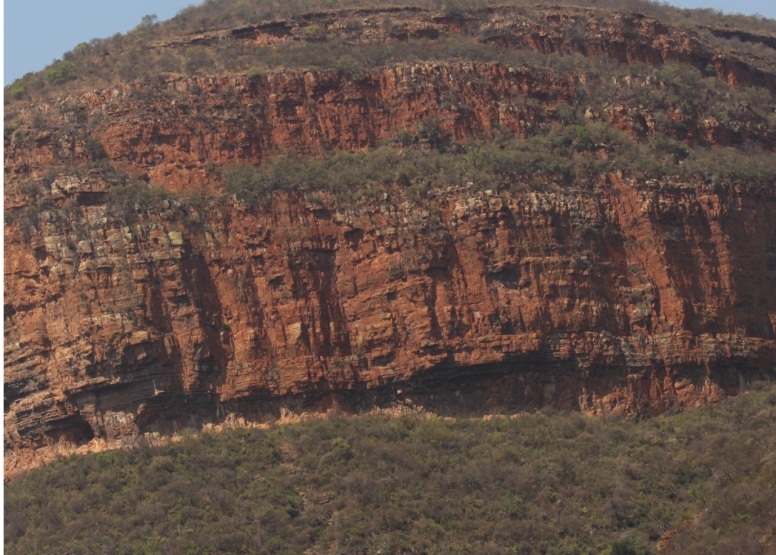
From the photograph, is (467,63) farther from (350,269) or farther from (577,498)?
(577,498)

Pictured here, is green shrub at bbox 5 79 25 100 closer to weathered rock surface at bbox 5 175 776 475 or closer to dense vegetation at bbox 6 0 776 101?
dense vegetation at bbox 6 0 776 101

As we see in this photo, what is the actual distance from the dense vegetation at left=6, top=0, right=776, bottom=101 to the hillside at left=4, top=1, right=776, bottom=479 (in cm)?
27

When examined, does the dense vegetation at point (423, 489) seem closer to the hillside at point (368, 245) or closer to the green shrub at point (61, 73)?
the hillside at point (368, 245)

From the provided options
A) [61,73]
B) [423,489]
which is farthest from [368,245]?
[61,73]

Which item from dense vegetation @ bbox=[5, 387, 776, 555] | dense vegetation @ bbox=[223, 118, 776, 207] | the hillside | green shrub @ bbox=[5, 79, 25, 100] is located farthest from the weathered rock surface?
green shrub @ bbox=[5, 79, 25, 100]

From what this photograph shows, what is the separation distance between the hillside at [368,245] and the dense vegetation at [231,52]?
0.27 m

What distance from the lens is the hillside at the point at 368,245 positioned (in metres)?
51.6

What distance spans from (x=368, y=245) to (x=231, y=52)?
12.3m

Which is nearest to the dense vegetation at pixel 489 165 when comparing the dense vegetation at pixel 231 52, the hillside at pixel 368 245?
the hillside at pixel 368 245

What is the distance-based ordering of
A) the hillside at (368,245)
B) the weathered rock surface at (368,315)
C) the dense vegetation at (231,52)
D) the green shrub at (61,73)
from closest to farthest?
the weathered rock surface at (368,315) < the hillside at (368,245) < the dense vegetation at (231,52) < the green shrub at (61,73)

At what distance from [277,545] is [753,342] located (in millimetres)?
17335

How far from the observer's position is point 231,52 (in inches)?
2447

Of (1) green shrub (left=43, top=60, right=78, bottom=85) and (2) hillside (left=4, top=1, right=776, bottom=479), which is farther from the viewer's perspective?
(1) green shrub (left=43, top=60, right=78, bottom=85)

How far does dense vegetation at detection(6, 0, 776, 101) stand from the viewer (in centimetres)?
6022
